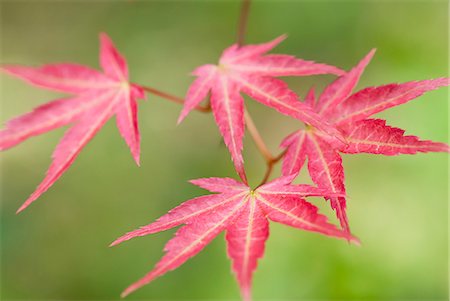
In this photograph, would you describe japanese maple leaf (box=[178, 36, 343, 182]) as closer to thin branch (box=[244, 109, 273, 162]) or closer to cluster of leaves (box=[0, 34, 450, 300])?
cluster of leaves (box=[0, 34, 450, 300])

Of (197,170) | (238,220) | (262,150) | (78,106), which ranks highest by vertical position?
(197,170)

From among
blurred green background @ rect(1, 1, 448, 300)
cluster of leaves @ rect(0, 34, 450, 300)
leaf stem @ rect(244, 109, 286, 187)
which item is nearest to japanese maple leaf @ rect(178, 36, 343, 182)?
cluster of leaves @ rect(0, 34, 450, 300)

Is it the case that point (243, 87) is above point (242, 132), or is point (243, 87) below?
above

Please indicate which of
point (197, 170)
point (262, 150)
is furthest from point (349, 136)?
point (197, 170)

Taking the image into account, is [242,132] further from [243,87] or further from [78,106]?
[78,106]

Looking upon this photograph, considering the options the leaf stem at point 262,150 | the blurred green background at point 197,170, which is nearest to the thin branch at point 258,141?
the leaf stem at point 262,150

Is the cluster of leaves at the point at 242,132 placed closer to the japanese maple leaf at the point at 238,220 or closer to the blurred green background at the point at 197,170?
the japanese maple leaf at the point at 238,220
